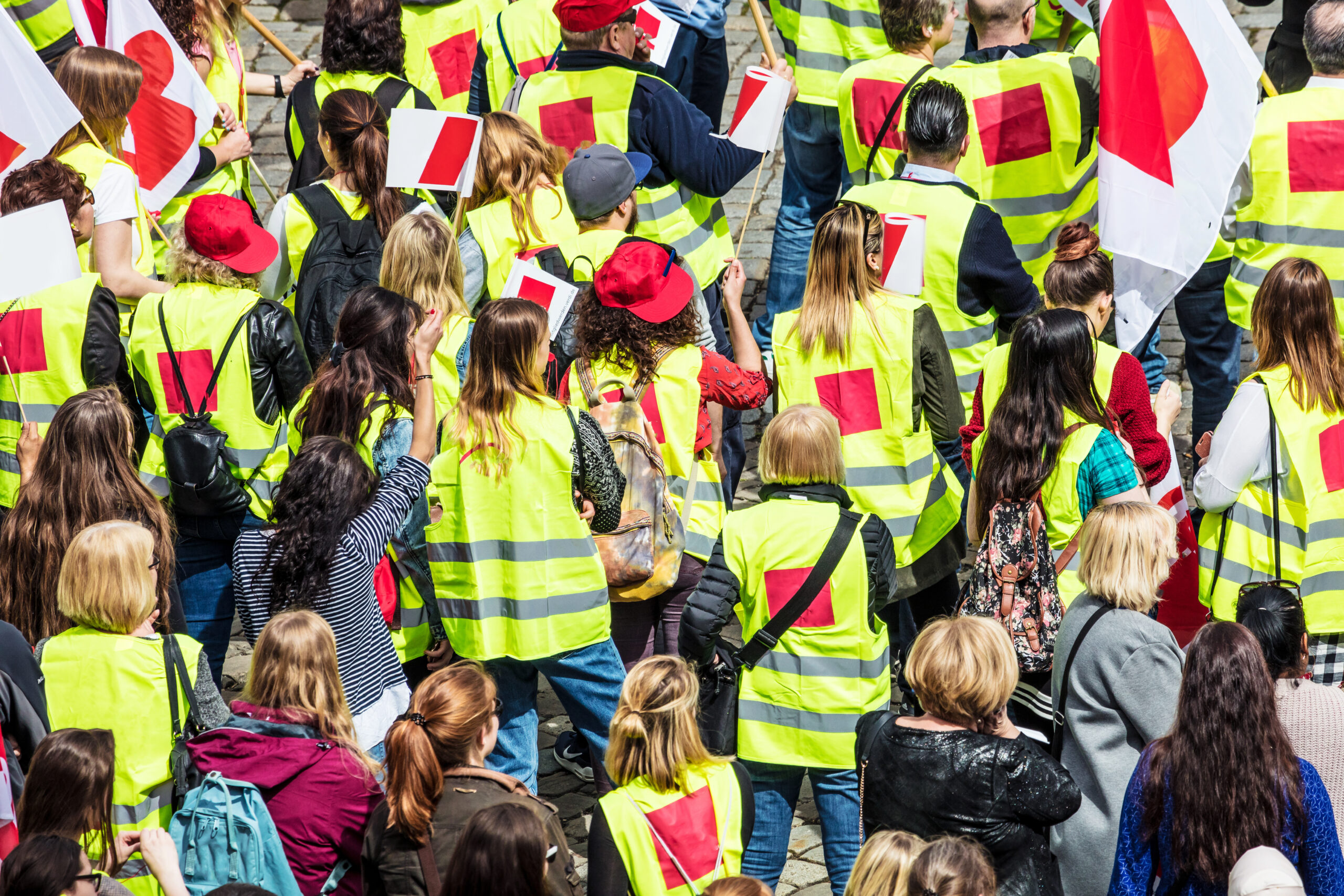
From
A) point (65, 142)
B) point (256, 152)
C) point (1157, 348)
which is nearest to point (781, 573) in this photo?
point (65, 142)

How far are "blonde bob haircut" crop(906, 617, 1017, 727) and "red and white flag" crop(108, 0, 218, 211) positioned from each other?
427 centimetres

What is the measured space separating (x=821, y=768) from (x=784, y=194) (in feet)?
13.0

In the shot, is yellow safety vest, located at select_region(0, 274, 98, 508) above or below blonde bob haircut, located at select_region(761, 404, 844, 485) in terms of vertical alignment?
above

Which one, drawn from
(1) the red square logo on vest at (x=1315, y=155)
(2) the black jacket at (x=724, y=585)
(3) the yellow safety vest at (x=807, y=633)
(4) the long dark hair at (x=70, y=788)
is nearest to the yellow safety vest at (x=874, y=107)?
(1) the red square logo on vest at (x=1315, y=155)

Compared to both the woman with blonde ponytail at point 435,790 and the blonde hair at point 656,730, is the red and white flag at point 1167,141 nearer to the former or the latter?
the blonde hair at point 656,730

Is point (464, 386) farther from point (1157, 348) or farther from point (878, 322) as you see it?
point (1157, 348)

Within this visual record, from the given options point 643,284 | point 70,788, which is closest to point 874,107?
point 643,284

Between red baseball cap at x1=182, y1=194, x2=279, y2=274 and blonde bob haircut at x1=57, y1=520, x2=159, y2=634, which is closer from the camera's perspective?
blonde bob haircut at x1=57, y1=520, x2=159, y2=634

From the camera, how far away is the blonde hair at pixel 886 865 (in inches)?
126

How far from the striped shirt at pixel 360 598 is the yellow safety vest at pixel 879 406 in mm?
1283

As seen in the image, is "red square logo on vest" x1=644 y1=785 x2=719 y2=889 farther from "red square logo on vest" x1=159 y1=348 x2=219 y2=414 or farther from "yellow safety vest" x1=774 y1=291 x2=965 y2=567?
"red square logo on vest" x1=159 y1=348 x2=219 y2=414

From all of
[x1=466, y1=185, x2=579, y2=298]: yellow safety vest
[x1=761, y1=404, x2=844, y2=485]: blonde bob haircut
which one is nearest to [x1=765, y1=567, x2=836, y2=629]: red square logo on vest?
[x1=761, y1=404, x2=844, y2=485]: blonde bob haircut

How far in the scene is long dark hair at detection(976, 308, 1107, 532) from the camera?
4730 mm

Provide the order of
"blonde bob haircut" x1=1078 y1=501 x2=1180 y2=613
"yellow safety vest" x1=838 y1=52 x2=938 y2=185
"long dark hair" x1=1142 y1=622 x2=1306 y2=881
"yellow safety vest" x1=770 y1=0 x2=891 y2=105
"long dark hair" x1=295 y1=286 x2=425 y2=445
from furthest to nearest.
Answer: "yellow safety vest" x1=770 y1=0 x2=891 y2=105 < "yellow safety vest" x1=838 y1=52 x2=938 y2=185 < "long dark hair" x1=295 y1=286 x2=425 y2=445 < "blonde bob haircut" x1=1078 y1=501 x2=1180 y2=613 < "long dark hair" x1=1142 y1=622 x2=1306 y2=881
